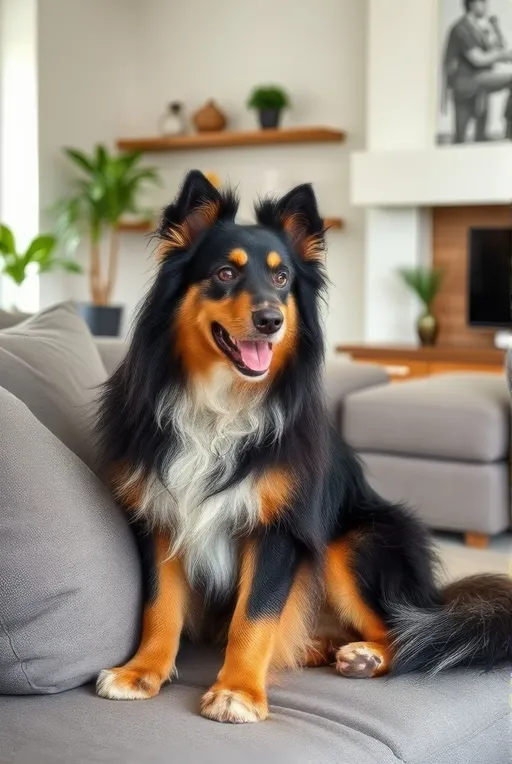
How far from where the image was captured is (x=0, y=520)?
146 centimetres

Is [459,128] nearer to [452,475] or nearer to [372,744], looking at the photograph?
[452,475]

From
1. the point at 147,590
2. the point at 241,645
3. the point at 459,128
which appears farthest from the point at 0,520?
the point at 459,128

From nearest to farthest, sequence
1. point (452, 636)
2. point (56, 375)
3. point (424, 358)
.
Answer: point (452, 636) < point (56, 375) < point (424, 358)

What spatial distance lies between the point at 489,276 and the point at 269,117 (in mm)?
1935

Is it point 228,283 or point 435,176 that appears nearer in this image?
point 228,283

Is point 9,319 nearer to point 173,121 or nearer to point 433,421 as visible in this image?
point 433,421

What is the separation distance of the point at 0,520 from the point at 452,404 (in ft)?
9.36

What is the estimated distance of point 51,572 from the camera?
1.47 meters

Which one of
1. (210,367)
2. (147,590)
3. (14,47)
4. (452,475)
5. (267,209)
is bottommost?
(452,475)

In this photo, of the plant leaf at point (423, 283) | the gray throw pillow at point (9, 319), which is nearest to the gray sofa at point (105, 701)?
the gray throw pillow at point (9, 319)

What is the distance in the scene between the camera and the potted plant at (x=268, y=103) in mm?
7289

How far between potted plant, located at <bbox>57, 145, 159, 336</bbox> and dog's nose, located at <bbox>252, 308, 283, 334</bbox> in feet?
19.1

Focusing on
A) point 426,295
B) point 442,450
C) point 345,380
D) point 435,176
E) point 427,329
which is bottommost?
point 442,450

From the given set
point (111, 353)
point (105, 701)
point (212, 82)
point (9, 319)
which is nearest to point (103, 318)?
point (212, 82)
